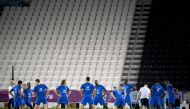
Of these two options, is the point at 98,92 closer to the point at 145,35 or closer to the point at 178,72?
Result: the point at 178,72

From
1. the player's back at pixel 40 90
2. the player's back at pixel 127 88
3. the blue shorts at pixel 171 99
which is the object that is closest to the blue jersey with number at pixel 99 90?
the player's back at pixel 127 88

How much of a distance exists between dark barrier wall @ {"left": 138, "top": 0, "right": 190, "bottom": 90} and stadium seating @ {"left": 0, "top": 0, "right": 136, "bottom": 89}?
171 cm

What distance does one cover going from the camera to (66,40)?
3878cm

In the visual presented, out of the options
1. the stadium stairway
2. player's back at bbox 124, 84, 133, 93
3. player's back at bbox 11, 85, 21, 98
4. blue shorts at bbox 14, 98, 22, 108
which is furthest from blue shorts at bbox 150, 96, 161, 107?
the stadium stairway

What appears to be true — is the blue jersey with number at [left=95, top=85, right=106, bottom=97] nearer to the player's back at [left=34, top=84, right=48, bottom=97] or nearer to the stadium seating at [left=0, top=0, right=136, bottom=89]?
the player's back at [left=34, top=84, right=48, bottom=97]

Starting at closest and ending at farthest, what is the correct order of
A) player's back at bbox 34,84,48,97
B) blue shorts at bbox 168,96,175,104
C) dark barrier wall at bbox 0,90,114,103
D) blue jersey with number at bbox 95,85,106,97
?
player's back at bbox 34,84,48,97 < blue jersey with number at bbox 95,85,106,97 < blue shorts at bbox 168,96,175,104 < dark barrier wall at bbox 0,90,114,103

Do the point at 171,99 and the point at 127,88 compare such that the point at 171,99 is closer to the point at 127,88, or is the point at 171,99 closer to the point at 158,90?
the point at 158,90

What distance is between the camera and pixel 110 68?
36062 mm

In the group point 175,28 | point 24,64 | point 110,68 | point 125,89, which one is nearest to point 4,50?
point 24,64

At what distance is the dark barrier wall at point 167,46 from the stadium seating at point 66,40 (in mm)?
1711

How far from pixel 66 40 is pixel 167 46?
7640 mm

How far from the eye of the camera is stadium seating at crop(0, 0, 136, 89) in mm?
36312

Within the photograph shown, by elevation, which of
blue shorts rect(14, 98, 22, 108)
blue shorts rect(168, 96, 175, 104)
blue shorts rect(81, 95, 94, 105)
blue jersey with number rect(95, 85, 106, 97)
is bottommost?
blue shorts rect(14, 98, 22, 108)

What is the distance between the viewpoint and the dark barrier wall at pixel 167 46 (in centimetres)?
3462
